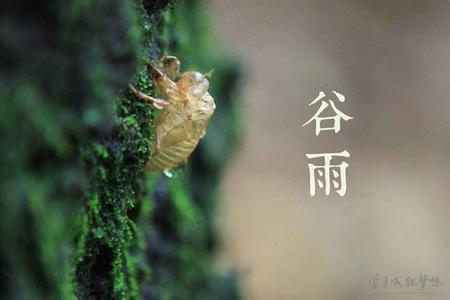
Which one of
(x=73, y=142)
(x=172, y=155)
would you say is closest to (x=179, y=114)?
(x=172, y=155)

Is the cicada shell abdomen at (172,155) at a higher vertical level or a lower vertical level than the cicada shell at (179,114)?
lower

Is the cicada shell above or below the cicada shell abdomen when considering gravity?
above

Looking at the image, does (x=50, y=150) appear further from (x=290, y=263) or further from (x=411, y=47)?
(x=411, y=47)

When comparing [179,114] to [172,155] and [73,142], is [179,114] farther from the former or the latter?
[73,142]

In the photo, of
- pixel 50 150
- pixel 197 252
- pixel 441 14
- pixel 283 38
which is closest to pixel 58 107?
pixel 50 150
